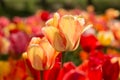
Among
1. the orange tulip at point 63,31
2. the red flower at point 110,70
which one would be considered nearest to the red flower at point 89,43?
the red flower at point 110,70

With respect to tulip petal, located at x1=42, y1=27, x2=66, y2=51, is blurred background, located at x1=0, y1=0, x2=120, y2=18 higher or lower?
lower

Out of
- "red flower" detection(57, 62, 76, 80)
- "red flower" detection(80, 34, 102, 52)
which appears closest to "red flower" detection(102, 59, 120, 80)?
"red flower" detection(57, 62, 76, 80)

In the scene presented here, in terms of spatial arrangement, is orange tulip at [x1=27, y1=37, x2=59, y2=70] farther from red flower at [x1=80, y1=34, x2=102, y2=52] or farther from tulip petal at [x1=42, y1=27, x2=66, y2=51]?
red flower at [x1=80, y1=34, x2=102, y2=52]

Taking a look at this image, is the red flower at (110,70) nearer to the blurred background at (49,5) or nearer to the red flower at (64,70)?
the red flower at (64,70)

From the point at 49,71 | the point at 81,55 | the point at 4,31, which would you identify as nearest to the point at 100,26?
the point at 4,31

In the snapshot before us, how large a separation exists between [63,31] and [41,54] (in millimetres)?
66

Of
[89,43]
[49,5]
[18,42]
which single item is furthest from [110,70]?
[49,5]

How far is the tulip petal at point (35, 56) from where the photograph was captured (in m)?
0.98

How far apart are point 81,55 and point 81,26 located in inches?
34.8

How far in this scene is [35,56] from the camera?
99 cm

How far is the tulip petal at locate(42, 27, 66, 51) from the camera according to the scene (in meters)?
0.98

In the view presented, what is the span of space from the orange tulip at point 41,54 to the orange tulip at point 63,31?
2 centimetres

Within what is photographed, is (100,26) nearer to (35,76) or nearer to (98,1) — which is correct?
(35,76)

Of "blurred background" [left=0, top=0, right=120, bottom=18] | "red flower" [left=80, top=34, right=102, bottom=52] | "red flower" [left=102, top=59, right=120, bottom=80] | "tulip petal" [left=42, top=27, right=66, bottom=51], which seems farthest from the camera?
"blurred background" [left=0, top=0, right=120, bottom=18]
